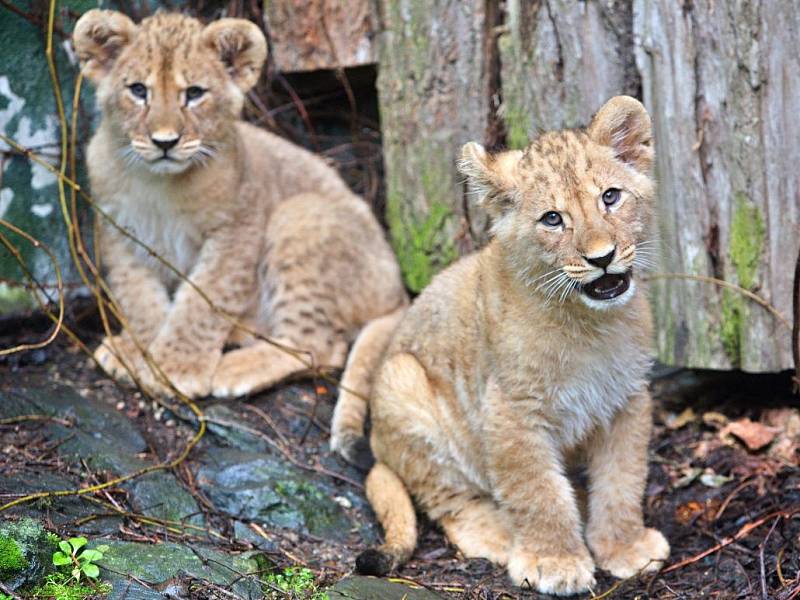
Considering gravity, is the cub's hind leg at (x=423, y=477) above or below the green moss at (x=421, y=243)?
below

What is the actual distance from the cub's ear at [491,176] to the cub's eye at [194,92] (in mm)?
2348

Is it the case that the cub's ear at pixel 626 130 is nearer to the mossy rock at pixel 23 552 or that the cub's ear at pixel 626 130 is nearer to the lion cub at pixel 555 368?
the lion cub at pixel 555 368

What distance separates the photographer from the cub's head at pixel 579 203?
4461 millimetres

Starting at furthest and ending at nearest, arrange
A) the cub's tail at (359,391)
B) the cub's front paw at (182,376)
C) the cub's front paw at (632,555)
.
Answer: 1. the cub's front paw at (182,376)
2. the cub's tail at (359,391)
3. the cub's front paw at (632,555)

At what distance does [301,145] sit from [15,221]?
248 cm

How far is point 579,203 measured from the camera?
4512 mm

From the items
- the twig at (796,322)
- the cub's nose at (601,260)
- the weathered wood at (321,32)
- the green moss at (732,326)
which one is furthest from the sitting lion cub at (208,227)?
the twig at (796,322)

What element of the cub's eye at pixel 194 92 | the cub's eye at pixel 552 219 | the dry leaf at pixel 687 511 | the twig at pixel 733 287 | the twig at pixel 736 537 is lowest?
the dry leaf at pixel 687 511

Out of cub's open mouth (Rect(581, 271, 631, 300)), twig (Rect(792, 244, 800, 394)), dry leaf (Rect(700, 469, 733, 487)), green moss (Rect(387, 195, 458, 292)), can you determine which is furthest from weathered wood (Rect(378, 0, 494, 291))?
twig (Rect(792, 244, 800, 394))

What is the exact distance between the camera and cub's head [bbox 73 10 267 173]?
632 cm

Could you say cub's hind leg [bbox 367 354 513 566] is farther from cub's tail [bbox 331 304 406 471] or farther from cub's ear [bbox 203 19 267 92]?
cub's ear [bbox 203 19 267 92]

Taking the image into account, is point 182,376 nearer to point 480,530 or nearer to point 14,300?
point 14,300

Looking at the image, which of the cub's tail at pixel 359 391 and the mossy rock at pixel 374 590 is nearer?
the mossy rock at pixel 374 590

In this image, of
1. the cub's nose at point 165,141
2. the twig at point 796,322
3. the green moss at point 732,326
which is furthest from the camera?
the cub's nose at point 165,141
